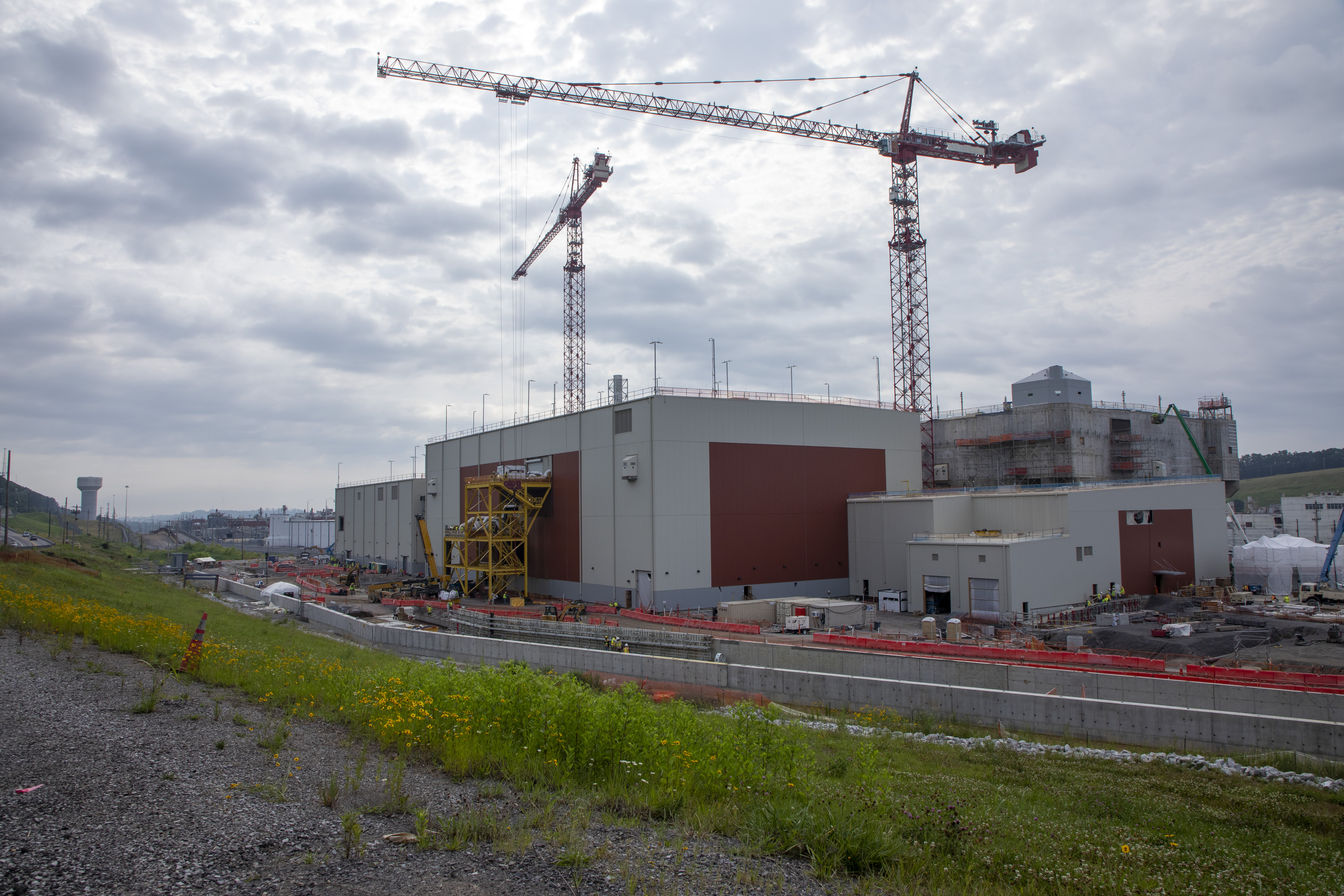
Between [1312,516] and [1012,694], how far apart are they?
97.1 metres

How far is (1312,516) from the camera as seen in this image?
287 feet

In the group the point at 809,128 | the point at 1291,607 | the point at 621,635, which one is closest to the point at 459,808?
the point at 621,635

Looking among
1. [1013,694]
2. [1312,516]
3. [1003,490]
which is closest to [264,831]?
[1013,694]

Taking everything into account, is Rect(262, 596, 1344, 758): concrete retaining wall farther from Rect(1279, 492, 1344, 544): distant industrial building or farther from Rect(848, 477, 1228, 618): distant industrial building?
Rect(1279, 492, 1344, 544): distant industrial building

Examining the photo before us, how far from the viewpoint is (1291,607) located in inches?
1547

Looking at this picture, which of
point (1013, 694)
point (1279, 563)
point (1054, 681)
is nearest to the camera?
point (1013, 694)

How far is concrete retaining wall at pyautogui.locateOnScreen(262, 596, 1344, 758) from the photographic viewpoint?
54.6 feet

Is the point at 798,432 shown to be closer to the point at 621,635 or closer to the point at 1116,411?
the point at 621,635

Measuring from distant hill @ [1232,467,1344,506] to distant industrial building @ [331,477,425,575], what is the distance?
7429 inches

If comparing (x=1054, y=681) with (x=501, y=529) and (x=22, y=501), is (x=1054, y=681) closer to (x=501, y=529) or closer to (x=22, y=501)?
(x=501, y=529)

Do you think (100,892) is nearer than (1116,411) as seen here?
Yes

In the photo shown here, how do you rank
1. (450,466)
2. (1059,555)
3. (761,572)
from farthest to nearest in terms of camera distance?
1. (450,466)
2. (761,572)
3. (1059,555)

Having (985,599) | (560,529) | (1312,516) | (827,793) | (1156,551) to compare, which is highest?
(560,529)

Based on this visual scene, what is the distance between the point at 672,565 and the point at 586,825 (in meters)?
31.9
